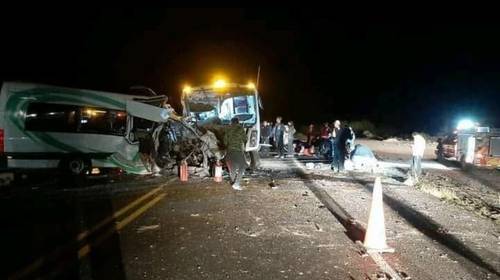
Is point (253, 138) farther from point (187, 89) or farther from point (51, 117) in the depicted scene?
point (51, 117)

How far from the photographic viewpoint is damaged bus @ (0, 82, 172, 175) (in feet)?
40.3

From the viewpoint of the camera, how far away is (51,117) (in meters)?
12.9

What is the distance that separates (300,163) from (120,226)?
1167cm

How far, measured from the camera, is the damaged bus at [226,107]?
1527 centimetres

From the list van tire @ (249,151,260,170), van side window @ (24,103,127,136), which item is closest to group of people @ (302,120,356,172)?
van tire @ (249,151,260,170)

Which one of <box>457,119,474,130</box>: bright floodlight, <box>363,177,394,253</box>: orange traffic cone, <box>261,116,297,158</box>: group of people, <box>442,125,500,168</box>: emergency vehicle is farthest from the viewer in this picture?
<box>261,116,297,158</box>: group of people

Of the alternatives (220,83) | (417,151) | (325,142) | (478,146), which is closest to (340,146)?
(417,151)

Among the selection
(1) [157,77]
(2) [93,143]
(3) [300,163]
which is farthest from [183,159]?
(1) [157,77]

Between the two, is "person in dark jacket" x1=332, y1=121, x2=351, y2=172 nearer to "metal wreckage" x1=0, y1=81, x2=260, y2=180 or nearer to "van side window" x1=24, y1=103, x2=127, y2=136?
"metal wreckage" x1=0, y1=81, x2=260, y2=180

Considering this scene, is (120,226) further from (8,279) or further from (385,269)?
(385,269)

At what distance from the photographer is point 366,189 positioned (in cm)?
1251

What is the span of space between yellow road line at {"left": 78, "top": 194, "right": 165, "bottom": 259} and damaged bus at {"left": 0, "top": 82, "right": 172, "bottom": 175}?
327cm

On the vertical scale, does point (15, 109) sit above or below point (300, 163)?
above

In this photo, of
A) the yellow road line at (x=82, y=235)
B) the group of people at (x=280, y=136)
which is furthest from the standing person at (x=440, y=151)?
the yellow road line at (x=82, y=235)
